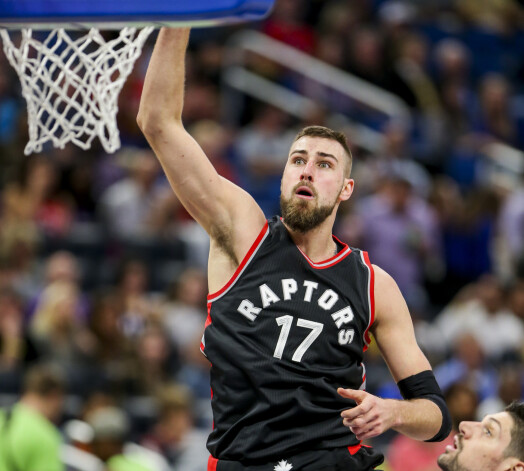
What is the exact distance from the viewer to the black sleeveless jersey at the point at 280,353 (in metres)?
4.26

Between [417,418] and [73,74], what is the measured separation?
2136mm

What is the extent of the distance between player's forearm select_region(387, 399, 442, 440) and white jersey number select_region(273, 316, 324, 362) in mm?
414

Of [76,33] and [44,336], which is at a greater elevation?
[76,33]

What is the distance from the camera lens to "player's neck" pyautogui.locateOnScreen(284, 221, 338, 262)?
4594mm

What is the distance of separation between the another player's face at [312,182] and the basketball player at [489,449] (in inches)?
47.6

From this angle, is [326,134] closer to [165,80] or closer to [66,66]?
[165,80]

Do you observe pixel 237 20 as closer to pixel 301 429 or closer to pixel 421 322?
pixel 301 429

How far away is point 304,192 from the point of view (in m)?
4.53

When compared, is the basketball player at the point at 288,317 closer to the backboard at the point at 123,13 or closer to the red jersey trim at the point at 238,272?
the red jersey trim at the point at 238,272

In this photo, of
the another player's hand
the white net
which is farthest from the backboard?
the another player's hand

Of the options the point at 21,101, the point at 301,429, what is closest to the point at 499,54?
the point at 21,101

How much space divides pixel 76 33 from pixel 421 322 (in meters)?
6.04

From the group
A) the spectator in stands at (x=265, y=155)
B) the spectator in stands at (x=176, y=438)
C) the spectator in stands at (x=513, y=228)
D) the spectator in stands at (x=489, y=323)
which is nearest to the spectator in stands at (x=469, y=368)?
the spectator in stands at (x=489, y=323)

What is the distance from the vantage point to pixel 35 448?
659 centimetres
